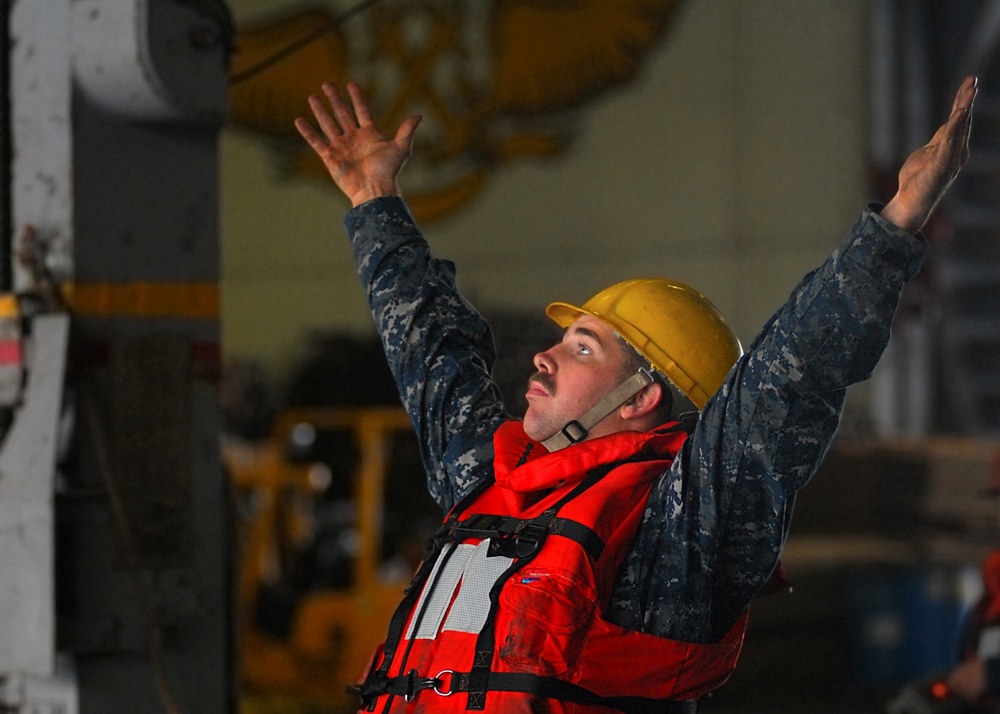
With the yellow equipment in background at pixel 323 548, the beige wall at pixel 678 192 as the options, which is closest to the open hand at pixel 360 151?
the yellow equipment in background at pixel 323 548

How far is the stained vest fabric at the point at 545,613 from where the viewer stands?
7.95ft

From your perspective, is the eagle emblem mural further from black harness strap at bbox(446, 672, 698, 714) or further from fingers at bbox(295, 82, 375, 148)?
black harness strap at bbox(446, 672, 698, 714)

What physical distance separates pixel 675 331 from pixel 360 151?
931 millimetres

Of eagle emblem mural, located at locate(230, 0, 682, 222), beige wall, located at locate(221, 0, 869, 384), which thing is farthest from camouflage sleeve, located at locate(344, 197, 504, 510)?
eagle emblem mural, located at locate(230, 0, 682, 222)

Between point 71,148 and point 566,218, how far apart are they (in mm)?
9652

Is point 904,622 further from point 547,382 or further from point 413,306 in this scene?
point 547,382

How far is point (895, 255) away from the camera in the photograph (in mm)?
2232

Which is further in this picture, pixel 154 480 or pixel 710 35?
pixel 710 35

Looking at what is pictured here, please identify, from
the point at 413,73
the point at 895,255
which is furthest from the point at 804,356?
the point at 413,73

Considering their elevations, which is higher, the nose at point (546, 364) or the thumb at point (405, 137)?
the thumb at point (405, 137)

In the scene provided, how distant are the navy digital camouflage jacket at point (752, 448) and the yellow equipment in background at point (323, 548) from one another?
5157 millimetres

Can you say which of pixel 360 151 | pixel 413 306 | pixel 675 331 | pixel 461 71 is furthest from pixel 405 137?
pixel 461 71

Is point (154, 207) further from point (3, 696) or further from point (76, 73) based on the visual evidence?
point (3, 696)

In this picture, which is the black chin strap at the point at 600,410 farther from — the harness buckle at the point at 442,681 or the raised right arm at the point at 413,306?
the harness buckle at the point at 442,681
